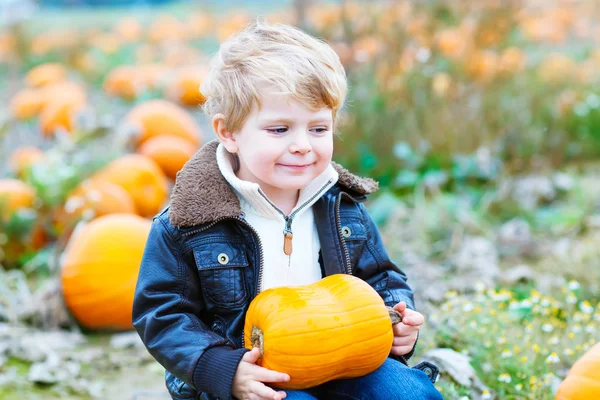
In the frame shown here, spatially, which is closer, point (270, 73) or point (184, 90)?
point (270, 73)

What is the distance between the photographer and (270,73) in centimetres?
202

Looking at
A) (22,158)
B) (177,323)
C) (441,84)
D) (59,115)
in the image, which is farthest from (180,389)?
(59,115)

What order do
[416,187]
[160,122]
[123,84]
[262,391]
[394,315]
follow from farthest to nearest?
[123,84]
[160,122]
[416,187]
[394,315]
[262,391]

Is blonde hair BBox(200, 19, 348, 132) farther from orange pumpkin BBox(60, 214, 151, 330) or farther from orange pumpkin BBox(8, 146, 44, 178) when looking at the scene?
orange pumpkin BBox(8, 146, 44, 178)

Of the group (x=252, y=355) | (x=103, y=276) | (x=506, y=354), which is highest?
(x=252, y=355)

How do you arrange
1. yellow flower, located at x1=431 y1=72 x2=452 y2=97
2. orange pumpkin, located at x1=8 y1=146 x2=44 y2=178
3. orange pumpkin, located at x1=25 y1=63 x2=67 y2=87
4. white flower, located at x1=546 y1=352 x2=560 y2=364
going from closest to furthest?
white flower, located at x1=546 y1=352 x2=560 y2=364
orange pumpkin, located at x1=8 y1=146 x2=44 y2=178
yellow flower, located at x1=431 y1=72 x2=452 y2=97
orange pumpkin, located at x1=25 y1=63 x2=67 y2=87

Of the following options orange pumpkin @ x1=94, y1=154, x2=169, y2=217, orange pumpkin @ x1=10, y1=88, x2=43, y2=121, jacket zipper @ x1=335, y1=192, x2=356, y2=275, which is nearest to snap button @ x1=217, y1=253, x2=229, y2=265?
jacket zipper @ x1=335, y1=192, x2=356, y2=275

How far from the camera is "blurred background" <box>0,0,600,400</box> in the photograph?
2.99 meters

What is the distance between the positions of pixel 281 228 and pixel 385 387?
52cm

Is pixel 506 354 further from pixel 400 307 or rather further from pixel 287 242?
pixel 287 242

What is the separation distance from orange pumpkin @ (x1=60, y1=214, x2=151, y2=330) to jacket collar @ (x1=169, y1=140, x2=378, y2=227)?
1.50m

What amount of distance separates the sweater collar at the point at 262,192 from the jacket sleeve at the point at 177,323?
0.75ft

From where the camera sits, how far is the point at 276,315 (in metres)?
1.92

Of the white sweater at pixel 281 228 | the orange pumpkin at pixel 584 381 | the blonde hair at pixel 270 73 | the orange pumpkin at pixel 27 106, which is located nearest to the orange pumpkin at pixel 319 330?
the white sweater at pixel 281 228
